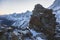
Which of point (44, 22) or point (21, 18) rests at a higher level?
point (44, 22)

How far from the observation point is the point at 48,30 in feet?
30.5

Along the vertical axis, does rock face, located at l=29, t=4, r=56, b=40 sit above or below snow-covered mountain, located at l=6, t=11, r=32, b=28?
above

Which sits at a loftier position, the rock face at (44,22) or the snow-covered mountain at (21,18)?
the rock face at (44,22)

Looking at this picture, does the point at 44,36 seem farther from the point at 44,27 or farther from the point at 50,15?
the point at 50,15

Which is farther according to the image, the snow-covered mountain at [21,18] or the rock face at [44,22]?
the snow-covered mountain at [21,18]

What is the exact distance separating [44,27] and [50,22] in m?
0.47

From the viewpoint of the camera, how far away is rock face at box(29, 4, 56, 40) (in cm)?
928

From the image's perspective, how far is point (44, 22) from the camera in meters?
9.49

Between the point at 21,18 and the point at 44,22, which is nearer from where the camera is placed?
the point at 44,22

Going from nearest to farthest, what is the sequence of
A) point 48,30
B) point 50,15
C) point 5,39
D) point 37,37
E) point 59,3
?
point 5,39 → point 37,37 → point 48,30 → point 50,15 → point 59,3

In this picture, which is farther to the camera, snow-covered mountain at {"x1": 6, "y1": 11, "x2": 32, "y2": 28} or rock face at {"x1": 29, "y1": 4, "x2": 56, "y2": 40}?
snow-covered mountain at {"x1": 6, "y1": 11, "x2": 32, "y2": 28}

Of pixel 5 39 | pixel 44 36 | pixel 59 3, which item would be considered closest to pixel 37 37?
pixel 44 36

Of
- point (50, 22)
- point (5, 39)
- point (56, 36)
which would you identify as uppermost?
point (5, 39)

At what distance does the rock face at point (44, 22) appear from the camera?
30.5 feet
